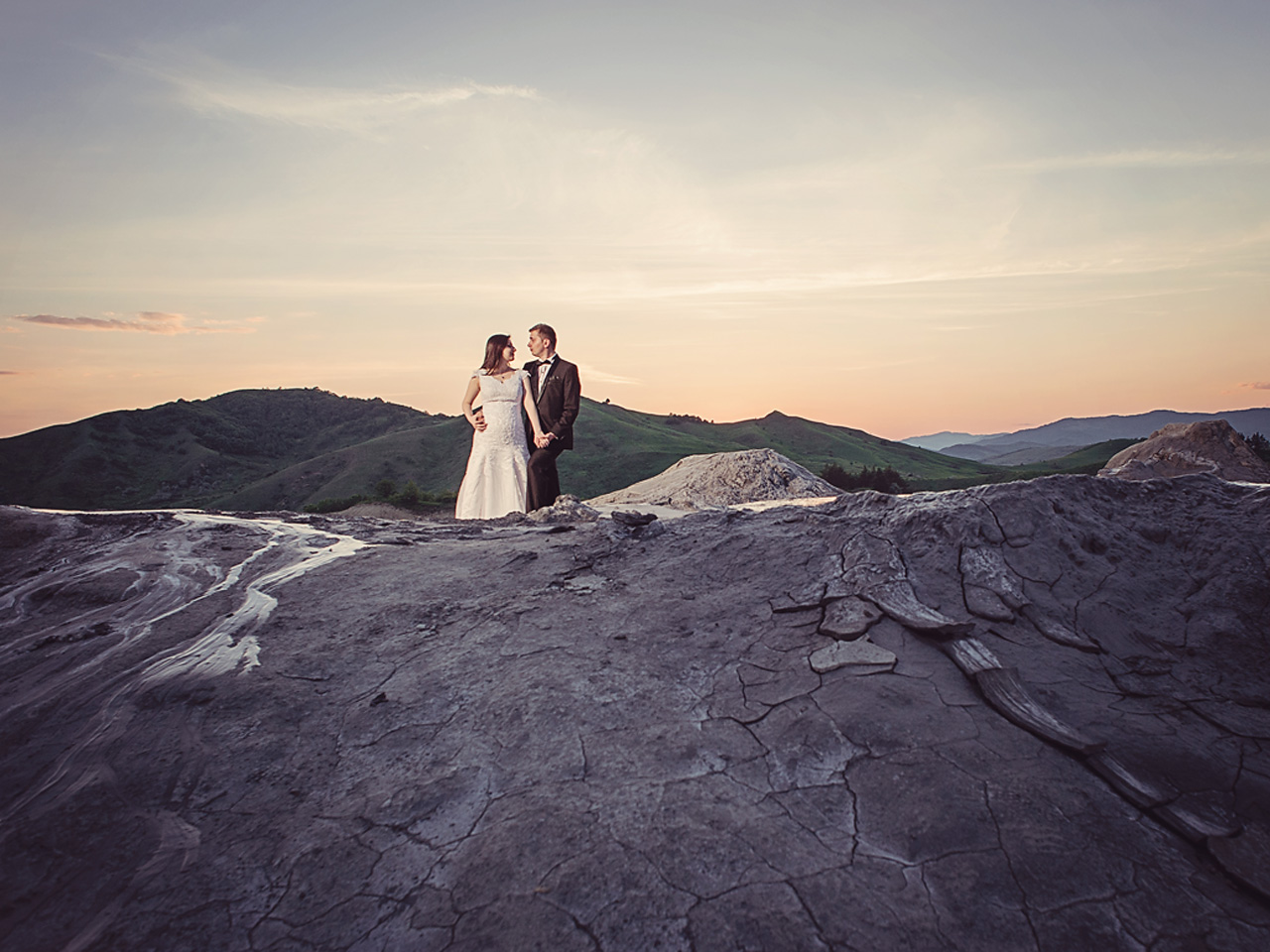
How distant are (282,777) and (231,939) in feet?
2.14

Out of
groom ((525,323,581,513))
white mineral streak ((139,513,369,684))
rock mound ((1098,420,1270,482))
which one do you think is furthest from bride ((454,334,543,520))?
rock mound ((1098,420,1270,482))

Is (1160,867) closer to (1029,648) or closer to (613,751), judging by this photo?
(1029,648)

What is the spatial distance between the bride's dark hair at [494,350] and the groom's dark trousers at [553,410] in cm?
38

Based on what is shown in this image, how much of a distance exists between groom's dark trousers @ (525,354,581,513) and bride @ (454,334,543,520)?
3.8 inches

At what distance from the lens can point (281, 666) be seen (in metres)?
2.83

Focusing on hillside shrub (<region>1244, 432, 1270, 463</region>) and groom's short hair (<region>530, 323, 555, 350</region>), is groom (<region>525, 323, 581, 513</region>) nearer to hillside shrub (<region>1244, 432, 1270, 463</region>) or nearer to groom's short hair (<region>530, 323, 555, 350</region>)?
groom's short hair (<region>530, 323, 555, 350</region>)

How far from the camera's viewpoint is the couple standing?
732cm

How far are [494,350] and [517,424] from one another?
95cm

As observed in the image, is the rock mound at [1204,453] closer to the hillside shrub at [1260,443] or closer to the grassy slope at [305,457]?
the hillside shrub at [1260,443]

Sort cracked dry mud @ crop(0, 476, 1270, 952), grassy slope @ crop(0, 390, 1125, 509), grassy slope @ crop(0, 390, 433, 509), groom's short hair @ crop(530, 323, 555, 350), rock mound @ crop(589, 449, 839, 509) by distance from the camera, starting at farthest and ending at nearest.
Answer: grassy slope @ crop(0, 390, 433, 509) < grassy slope @ crop(0, 390, 1125, 509) < rock mound @ crop(589, 449, 839, 509) < groom's short hair @ crop(530, 323, 555, 350) < cracked dry mud @ crop(0, 476, 1270, 952)

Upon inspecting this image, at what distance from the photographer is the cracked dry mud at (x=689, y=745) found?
1601mm

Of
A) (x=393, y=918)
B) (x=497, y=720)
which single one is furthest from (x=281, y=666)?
(x=393, y=918)

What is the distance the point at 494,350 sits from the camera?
24.0 feet

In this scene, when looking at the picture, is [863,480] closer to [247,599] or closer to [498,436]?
[498,436]
